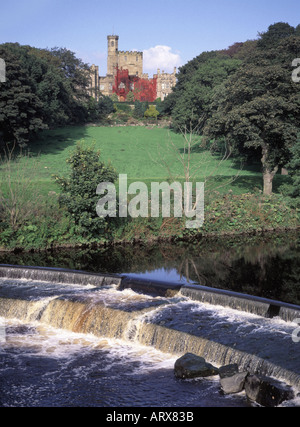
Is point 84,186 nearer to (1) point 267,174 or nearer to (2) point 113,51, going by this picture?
(1) point 267,174

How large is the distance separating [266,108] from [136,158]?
50.7 feet

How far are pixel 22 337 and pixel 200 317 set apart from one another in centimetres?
460

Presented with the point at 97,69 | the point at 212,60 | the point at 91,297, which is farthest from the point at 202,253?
the point at 97,69

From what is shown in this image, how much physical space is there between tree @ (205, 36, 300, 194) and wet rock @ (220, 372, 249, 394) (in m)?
19.5

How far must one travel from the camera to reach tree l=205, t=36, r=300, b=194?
27016 millimetres

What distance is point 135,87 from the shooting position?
97.9 metres

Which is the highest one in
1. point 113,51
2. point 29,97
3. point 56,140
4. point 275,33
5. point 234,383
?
point 113,51

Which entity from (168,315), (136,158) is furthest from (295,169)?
(136,158)

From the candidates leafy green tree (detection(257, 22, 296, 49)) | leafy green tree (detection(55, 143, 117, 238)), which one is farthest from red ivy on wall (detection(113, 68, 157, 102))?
leafy green tree (detection(55, 143, 117, 238))

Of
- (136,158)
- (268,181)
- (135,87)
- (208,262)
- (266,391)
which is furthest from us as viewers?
(135,87)

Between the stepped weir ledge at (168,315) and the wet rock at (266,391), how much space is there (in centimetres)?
45

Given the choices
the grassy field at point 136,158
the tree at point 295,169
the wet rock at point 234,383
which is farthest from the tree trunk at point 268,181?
the wet rock at point 234,383

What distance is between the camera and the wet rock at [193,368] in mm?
9961

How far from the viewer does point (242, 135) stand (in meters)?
29.0
